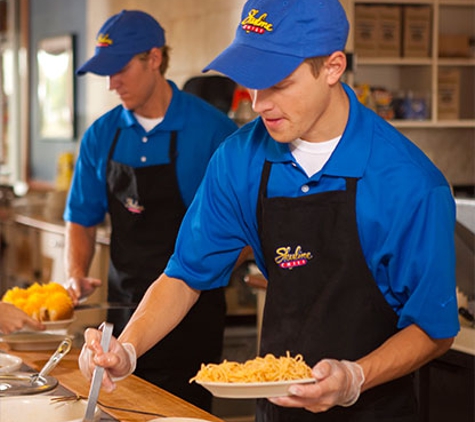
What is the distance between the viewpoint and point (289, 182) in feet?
6.83

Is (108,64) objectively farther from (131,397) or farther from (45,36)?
(45,36)

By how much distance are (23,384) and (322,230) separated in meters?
0.74

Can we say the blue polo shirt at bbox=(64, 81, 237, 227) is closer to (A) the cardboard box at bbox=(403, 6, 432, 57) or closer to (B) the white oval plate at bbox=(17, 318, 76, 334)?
(B) the white oval plate at bbox=(17, 318, 76, 334)

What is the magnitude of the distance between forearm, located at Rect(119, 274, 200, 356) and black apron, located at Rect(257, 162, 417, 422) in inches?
8.3

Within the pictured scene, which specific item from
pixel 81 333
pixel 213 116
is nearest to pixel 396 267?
pixel 213 116

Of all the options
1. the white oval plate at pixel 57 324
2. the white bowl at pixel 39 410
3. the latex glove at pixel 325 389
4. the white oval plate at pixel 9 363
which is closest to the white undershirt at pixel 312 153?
the latex glove at pixel 325 389

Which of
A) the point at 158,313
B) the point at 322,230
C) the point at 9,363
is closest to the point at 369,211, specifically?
the point at 322,230

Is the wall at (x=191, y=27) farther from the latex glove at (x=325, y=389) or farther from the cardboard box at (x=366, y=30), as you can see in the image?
the latex glove at (x=325, y=389)

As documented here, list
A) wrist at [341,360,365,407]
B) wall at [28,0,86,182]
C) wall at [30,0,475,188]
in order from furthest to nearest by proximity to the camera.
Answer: wall at [28,0,86,182]
wall at [30,0,475,188]
wrist at [341,360,365,407]

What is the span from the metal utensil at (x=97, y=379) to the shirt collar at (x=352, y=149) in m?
Answer: 0.55

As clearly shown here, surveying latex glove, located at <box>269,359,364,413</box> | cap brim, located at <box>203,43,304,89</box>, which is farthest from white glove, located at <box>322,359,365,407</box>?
cap brim, located at <box>203,43,304,89</box>

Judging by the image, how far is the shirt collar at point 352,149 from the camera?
1996 millimetres

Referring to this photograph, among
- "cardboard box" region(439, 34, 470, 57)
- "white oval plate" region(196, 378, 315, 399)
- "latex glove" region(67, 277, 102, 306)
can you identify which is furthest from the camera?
"cardboard box" region(439, 34, 470, 57)

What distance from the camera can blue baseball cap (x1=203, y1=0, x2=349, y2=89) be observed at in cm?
182
